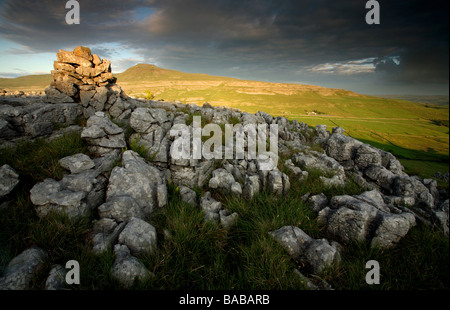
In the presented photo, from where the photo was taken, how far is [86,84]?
10.7 metres

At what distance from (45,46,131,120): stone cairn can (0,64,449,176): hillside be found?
3252 cm

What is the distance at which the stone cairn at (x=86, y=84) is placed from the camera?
9.47 meters

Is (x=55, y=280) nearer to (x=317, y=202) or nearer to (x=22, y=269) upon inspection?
(x=22, y=269)

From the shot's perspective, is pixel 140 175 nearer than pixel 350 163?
Yes

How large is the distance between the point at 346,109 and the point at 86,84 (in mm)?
139711

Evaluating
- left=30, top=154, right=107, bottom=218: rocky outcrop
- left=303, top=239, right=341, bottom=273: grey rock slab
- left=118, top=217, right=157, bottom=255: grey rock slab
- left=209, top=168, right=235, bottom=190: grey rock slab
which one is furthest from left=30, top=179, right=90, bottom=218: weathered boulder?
left=303, top=239, right=341, bottom=273: grey rock slab

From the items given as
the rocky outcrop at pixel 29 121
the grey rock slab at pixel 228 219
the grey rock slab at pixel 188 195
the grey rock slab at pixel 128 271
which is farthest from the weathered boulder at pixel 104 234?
the rocky outcrop at pixel 29 121

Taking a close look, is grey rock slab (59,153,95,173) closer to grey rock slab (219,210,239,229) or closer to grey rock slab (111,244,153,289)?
grey rock slab (111,244,153,289)

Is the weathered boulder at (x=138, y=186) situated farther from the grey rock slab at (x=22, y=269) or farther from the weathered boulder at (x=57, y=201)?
the grey rock slab at (x=22, y=269)

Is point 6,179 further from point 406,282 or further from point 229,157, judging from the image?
point 406,282

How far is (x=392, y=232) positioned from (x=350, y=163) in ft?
23.9

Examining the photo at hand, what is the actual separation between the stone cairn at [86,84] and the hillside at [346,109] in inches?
1280
